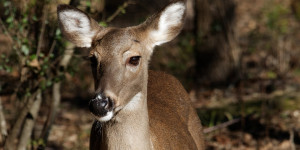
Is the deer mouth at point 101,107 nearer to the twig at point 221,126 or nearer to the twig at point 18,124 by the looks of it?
the twig at point 18,124

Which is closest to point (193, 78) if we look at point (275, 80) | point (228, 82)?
point (228, 82)

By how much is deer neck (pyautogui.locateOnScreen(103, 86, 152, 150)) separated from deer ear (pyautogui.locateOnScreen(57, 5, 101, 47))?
0.96 meters

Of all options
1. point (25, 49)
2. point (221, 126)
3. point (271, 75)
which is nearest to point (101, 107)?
point (25, 49)

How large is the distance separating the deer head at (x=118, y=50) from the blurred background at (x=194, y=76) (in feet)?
1.64

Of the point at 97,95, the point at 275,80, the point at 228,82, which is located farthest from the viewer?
the point at 228,82

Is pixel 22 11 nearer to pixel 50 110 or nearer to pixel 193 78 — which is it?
pixel 50 110

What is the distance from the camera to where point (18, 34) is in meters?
5.75

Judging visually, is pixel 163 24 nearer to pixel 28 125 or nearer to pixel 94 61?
pixel 94 61

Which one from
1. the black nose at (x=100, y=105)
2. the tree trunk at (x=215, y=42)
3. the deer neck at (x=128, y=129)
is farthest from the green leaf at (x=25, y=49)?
the tree trunk at (x=215, y=42)

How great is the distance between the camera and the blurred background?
19.5ft

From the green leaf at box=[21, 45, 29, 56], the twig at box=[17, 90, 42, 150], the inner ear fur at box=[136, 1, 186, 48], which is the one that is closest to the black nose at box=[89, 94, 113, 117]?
the inner ear fur at box=[136, 1, 186, 48]

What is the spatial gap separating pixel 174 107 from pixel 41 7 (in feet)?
6.30

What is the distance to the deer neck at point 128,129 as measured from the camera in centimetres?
434

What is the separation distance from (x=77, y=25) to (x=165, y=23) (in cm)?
87
